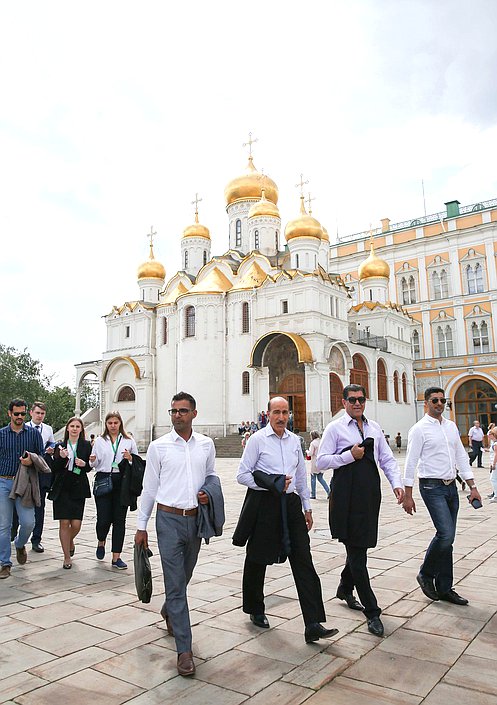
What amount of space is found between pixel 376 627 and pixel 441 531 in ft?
3.91

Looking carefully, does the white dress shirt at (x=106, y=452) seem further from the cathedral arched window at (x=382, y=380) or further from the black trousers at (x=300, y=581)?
the cathedral arched window at (x=382, y=380)

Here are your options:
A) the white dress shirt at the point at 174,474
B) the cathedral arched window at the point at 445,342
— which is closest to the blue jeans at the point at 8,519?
the white dress shirt at the point at 174,474

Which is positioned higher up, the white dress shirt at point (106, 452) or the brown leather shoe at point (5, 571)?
the white dress shirt at point (106, 452)

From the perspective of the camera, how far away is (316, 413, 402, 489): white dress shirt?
15.1ft

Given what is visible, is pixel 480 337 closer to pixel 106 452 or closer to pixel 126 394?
pixel 126 394

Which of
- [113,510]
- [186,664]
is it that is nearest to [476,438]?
[113,510]

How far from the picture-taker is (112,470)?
21.5 feet

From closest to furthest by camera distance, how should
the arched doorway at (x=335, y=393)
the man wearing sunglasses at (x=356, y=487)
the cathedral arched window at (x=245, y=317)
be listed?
the man wearing sunglasses at (x=356, y=487) → the arched doorway at (x=335, y=393) → the cathedral arched window at (x=245, y=317)

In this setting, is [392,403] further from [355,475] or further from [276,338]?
[355,475]

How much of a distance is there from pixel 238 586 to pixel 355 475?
1.85 m

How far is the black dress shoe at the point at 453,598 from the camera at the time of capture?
15.8 feet

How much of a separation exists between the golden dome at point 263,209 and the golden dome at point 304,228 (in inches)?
141

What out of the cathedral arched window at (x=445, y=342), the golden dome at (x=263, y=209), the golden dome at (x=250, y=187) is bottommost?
the cathedral arched window at (x=445, y=342)

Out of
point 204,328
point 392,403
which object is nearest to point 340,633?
point 204,328
